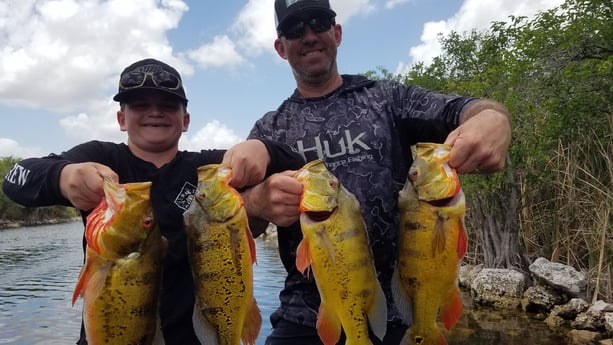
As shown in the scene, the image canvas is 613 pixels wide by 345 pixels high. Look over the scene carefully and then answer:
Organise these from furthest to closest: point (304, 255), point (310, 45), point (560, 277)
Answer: point (560, 277)
point (310, 45)
point (304, 255)

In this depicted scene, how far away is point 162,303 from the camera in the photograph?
12.1 ft

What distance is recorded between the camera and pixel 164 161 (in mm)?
4113

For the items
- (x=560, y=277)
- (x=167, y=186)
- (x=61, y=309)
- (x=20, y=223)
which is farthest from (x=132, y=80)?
(x=20, y=223)

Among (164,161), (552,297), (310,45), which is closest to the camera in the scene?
(310,45)

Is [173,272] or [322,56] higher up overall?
[322,56]

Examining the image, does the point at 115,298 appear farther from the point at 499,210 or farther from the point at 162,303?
the point at 499,210

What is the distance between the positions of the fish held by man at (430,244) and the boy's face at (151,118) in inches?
Result: 78.4

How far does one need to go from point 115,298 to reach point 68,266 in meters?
31.1

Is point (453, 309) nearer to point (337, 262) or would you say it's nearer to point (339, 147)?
point (337, 262)

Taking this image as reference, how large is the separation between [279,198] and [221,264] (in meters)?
0.51

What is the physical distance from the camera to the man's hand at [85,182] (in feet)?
9.00

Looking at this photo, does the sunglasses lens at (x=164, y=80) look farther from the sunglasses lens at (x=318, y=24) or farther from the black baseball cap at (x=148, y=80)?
the sunglasses lens at (x=318, y=24)

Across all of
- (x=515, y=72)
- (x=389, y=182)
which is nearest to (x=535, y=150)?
(x=515, y=72)

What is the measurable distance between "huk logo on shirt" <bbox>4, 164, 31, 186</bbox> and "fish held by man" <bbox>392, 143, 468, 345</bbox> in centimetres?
234
